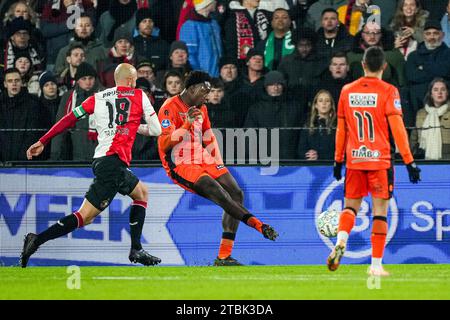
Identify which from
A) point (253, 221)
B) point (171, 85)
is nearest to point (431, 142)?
point (253, 221)

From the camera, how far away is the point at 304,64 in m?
15.2

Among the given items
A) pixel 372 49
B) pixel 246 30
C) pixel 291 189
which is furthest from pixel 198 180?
pixel 246 30

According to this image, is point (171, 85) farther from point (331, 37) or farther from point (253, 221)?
point (253, 221)

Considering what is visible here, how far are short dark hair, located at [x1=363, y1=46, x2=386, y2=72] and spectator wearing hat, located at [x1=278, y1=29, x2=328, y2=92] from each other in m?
4.74

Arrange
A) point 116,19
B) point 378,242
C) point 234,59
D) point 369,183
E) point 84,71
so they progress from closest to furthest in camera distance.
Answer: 1. point 378,242
2. point 369,183
3. point 84,71
4. point 234,59
5. point 116,19

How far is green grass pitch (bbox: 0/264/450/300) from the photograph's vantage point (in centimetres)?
922

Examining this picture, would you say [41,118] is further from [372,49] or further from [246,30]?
[372,49]

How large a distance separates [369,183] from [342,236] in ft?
1.92

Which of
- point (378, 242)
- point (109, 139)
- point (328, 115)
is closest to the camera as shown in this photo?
point (378, 242)

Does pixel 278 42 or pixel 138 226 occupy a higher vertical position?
pixel 278 42

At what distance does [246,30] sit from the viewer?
15883mm

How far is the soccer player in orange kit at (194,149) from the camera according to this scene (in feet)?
40.8

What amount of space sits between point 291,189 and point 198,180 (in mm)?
1950

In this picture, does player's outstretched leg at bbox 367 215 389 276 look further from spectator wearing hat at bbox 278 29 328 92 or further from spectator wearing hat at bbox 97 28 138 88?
spectator wearing hat at bbox 97 28 138 88
